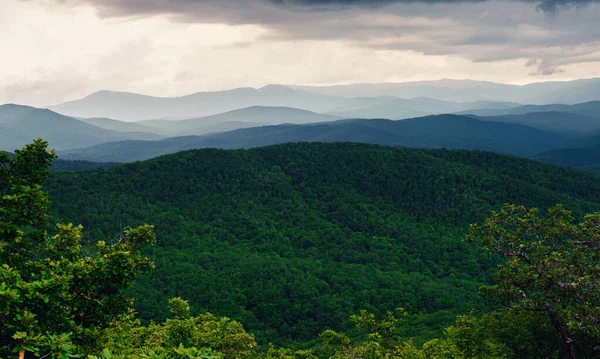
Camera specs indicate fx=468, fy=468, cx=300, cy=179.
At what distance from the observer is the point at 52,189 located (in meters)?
109

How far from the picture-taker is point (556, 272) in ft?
86.2

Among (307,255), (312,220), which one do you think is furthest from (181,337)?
(312,220)

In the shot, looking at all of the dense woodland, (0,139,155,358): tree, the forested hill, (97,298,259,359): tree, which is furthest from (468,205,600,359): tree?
the forested hill

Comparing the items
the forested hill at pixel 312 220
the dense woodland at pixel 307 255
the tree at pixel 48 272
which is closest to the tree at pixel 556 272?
the dense woodland at pixel 307 255

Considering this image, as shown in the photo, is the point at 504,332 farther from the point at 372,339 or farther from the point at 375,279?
the point at 375,279

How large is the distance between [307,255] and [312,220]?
17.3 m

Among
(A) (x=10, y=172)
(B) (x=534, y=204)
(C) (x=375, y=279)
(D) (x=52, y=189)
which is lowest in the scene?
(C) (x=375, y=279)

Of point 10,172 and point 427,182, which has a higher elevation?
point 10,172

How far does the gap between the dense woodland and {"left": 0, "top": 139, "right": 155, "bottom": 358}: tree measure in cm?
8

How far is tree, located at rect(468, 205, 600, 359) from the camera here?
25375 millimetres

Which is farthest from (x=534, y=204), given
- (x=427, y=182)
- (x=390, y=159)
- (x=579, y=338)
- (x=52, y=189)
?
(x=52, y=189)

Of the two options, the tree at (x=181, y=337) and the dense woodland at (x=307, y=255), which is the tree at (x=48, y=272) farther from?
the tree at (x=181, y=337)

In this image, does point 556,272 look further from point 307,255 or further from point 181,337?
point 307,255

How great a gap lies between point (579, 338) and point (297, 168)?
11820 centimetres
